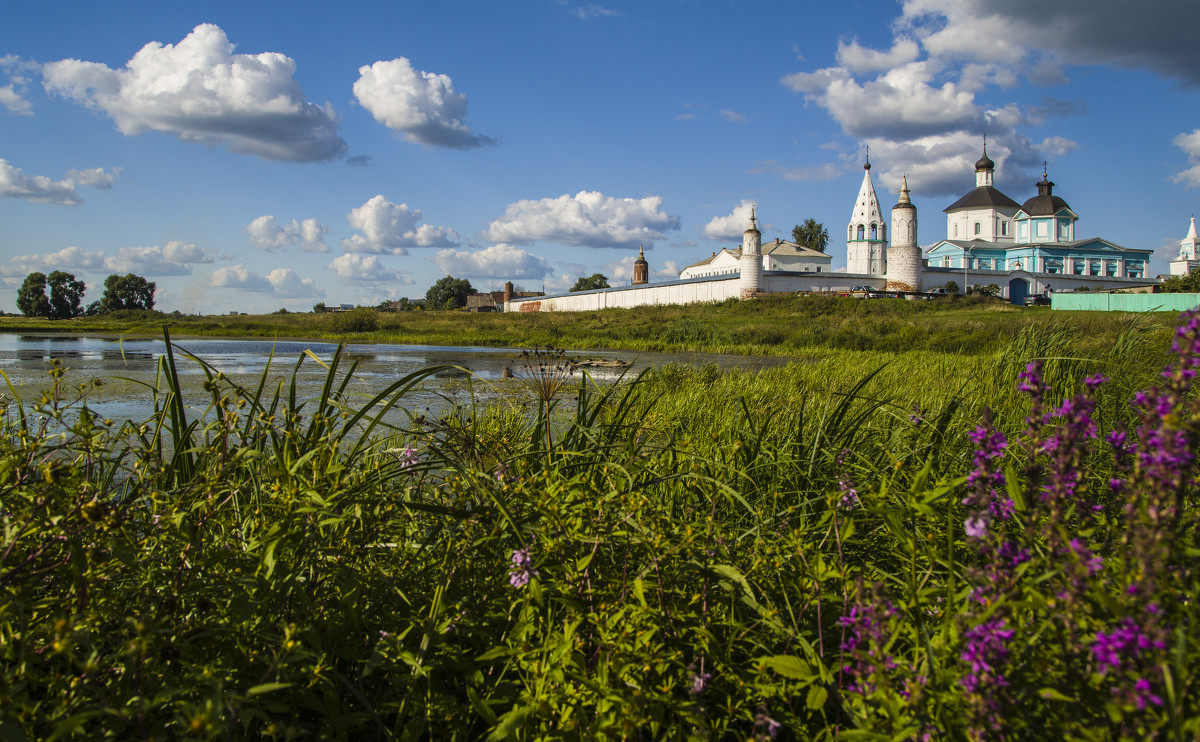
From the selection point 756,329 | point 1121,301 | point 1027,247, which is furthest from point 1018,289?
point 756,329

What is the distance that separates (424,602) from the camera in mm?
1714

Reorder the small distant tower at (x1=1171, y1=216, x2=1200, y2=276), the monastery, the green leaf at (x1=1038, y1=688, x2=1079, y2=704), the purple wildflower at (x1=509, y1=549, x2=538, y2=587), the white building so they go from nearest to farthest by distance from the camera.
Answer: the green leaf at (x1=1038, y1=688, x2=1079, y2=704), the purple wildflower at (x1=509, y1=549, x2=538, y2=587), the monastery, the white building, the small distant tower at (x1=1171, y1=216, x2=1200, y2=276)

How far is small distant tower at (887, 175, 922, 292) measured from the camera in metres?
56.7

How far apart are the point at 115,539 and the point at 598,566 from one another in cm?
99

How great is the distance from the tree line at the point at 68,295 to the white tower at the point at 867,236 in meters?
66.2

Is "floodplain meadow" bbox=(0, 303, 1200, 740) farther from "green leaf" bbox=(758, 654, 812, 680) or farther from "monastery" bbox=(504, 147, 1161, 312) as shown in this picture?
"monastery" bbox=(504, 147, 1161, 312)

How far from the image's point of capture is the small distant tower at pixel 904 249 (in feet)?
186

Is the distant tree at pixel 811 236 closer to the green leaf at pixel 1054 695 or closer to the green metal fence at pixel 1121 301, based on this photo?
the green metal fence at pixel 1121 301

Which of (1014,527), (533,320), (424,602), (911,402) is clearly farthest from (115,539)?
(533,320)

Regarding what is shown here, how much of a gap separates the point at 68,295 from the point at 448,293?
1723 inches

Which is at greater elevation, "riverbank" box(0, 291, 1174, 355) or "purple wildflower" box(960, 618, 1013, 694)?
"riverbank" box(0, 291, 1174, 355)

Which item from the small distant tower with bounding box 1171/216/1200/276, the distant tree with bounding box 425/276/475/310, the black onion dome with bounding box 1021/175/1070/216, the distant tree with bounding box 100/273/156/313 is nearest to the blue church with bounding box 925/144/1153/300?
the black onion dome with bounding box 1021/175/1070/216

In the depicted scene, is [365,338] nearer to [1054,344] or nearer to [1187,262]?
[1054,344]

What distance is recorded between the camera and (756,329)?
80.6 ft
